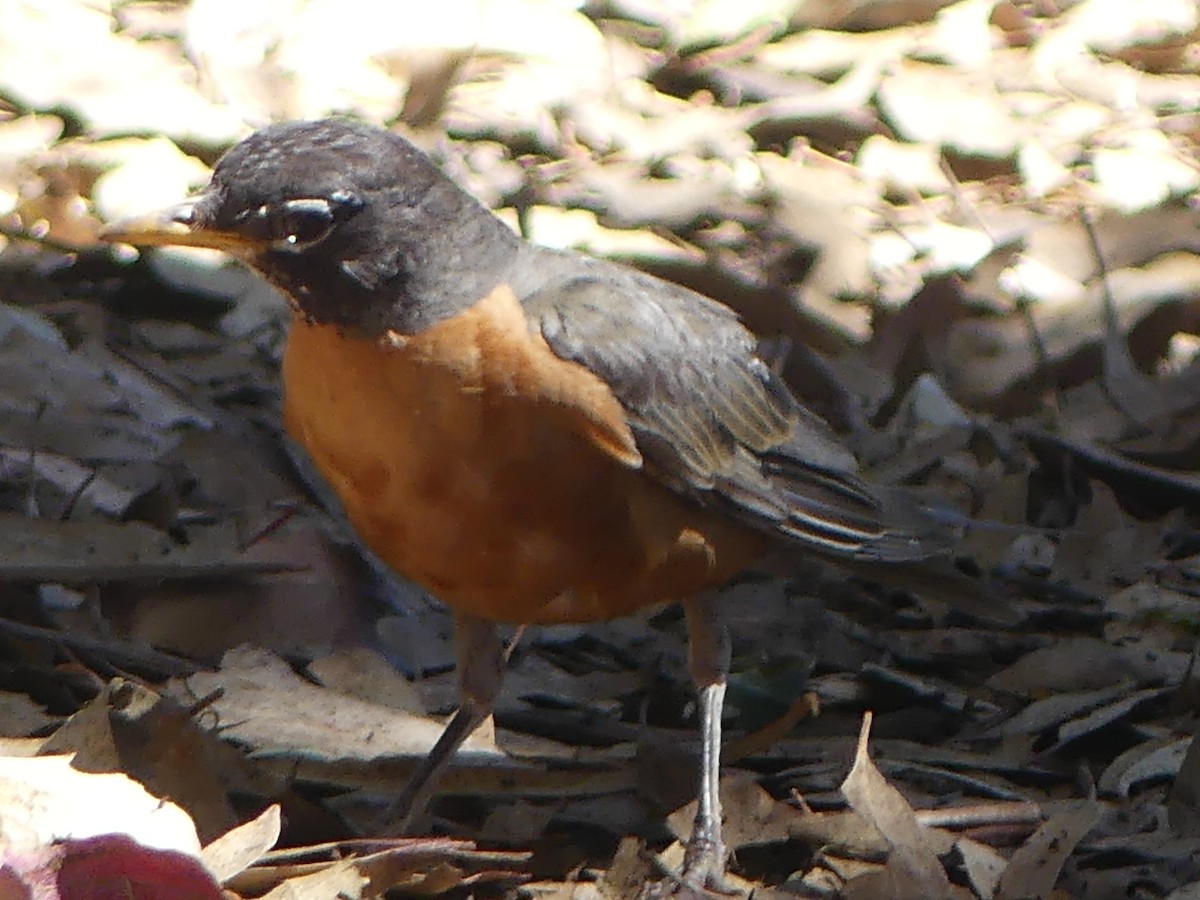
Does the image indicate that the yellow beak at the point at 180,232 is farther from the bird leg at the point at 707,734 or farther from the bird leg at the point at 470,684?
the bird leg at the point at 707,734

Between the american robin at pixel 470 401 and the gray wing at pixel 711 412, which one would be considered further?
the gray wing at pixel 711 412

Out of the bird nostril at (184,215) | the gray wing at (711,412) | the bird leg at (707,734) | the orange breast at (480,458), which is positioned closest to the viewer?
the bird nostril at (184,215)

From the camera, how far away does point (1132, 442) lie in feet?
19.3

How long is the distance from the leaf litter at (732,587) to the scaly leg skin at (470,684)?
0.25 ft

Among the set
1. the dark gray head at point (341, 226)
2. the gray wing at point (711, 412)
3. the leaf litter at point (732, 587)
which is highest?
the dark gray head at point (341, 226)

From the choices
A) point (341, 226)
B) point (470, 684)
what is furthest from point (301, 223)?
point (470, 684)

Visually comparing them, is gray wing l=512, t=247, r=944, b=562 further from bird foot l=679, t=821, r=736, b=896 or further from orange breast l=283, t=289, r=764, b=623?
bird foot l=679, t=821, r=736, b=896

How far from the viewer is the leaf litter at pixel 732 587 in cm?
385

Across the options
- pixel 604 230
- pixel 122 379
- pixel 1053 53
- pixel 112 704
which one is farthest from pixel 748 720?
pixel 1053 53

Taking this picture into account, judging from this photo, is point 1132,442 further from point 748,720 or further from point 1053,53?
point 1053,53

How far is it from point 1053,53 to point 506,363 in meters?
4.54

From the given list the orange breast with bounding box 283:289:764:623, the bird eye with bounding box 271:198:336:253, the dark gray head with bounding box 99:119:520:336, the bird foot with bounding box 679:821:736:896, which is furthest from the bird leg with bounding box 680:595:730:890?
the bird eye with bounding box 271:198:336:253

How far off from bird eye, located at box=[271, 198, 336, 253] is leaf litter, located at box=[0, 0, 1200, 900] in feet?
2.92

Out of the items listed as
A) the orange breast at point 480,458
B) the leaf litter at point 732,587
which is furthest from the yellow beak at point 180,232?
the leaf litter at point 732,587
